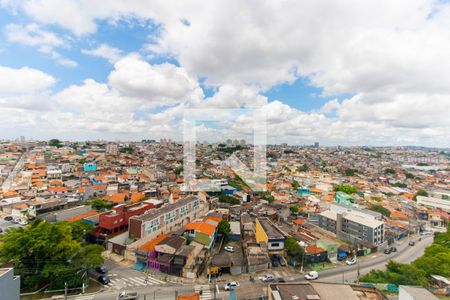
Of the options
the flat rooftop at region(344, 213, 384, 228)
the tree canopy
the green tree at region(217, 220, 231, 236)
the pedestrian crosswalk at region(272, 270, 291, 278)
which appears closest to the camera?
the tree canopy

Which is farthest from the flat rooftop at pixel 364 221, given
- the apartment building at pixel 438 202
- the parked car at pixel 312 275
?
the apartment building at pixel 438 202

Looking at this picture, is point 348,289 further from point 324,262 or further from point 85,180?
point 85,180

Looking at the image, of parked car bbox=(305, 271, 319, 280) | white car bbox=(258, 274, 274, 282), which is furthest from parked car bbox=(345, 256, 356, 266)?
white car bbox=(258, 274, 274, 282)

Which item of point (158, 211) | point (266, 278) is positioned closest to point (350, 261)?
point (266, 278)

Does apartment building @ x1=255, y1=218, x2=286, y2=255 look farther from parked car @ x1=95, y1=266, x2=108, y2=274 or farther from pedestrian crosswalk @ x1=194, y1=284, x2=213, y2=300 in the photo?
parked car @ x1=95, y1=266, x2=108, y2=274

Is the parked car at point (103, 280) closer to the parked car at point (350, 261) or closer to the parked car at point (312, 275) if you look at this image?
the parked car at point (312, 275)

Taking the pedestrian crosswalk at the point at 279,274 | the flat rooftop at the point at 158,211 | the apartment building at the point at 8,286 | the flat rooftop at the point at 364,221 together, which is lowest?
the pedestrian crosswalk at the point at 279,274

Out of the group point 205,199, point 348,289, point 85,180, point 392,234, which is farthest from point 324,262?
point 85,180
